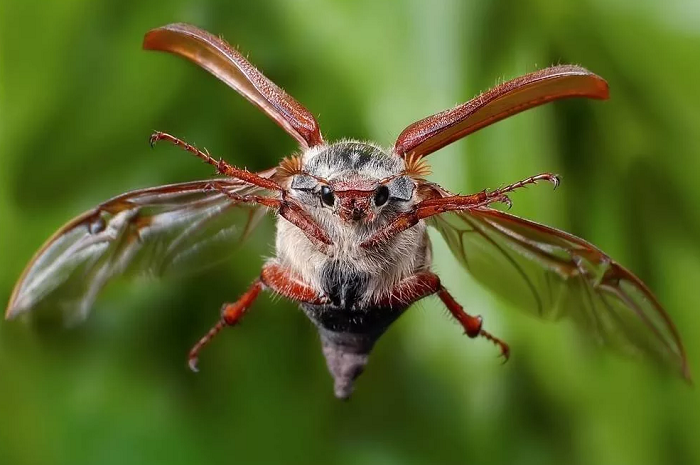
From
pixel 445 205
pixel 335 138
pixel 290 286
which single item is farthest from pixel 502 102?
pixel 335 138

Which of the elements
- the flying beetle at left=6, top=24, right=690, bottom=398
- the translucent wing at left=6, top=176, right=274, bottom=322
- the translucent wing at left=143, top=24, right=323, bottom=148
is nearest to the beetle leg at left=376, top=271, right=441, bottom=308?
the flying beetle at left=6, top=24, right=690, bottom=398

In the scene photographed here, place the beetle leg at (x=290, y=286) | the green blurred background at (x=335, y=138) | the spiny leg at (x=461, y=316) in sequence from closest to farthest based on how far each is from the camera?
the beetle leg at (x=290, y=286) < the spiny leg at (x=461, y=316) < the green blurred background at (x=335, y=138)

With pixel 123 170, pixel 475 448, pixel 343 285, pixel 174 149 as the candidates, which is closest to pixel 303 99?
pixel 174 149

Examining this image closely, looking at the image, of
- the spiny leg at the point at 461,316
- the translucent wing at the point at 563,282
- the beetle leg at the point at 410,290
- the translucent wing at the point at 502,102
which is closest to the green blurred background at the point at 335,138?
the translucent wing at the point at 563,282

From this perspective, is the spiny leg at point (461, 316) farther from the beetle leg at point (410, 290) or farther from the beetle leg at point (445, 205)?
the beetle leg at point (445, 205)

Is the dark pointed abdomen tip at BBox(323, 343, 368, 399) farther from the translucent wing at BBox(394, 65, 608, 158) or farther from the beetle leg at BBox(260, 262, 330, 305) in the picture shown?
the translucent wing at BBox(394, 65, 608, 158)

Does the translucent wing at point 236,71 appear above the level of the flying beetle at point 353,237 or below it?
above
